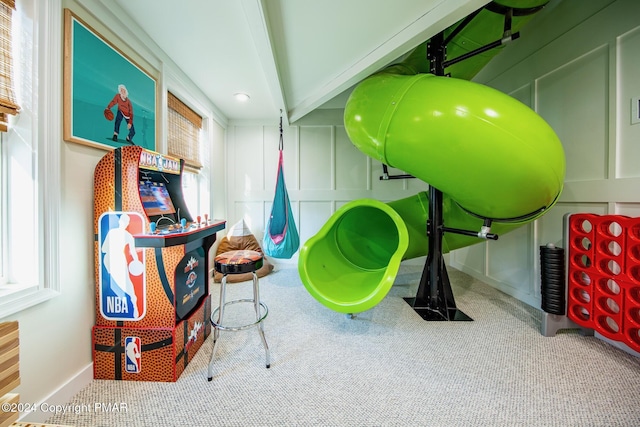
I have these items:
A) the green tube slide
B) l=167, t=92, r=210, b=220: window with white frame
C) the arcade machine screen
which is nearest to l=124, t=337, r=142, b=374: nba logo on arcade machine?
the arcade machine screen

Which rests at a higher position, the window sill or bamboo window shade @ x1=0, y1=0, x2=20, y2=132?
bamboo window shade @ x1=0, y1=0, x2=20, y2=132

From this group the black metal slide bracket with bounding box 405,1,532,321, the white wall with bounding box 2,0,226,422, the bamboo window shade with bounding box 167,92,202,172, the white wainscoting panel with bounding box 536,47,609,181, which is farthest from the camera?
the bamboo window shade with bounding box 167,92,202,172

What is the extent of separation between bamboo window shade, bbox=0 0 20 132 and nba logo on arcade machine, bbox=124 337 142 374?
1.10 metres

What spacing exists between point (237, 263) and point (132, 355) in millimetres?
716

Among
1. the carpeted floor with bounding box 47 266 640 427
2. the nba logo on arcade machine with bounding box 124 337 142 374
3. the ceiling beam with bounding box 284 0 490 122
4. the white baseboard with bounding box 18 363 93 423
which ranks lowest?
the carpeted floor with bounding box 47 266 640 427

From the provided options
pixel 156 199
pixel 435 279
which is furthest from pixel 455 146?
pixel 156 199

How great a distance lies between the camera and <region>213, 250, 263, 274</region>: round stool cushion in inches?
49.4

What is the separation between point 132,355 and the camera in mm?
1185

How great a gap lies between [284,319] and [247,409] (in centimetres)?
79

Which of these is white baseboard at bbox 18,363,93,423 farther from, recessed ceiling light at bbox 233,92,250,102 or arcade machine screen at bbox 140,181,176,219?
recessed ceiling light at bbox 233,92,250,102

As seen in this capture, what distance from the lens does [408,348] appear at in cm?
147

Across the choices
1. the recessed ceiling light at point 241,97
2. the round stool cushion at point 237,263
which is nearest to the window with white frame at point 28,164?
the round stool cushion at point 237,263

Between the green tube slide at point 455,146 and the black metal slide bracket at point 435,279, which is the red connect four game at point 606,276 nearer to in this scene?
the green tube slide at point 455,146

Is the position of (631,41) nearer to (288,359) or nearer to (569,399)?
(569,399)
